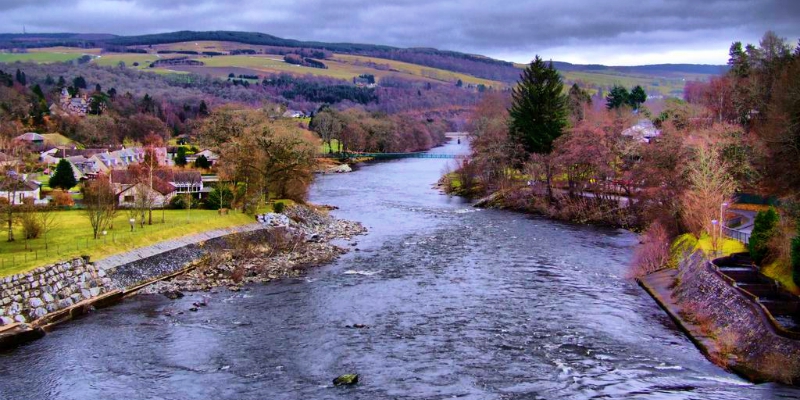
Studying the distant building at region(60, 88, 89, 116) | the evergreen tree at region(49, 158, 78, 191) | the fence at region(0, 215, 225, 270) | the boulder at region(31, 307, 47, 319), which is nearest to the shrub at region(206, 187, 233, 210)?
the fence at region(0, 215, 225, 270)

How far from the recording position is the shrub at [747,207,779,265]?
1260 inches

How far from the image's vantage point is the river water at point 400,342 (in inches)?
864

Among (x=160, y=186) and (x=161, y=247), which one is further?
(x=160, y=186)

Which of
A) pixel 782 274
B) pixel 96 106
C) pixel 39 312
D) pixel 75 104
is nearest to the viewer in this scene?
pixel 39 312

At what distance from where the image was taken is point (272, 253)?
45531 mm

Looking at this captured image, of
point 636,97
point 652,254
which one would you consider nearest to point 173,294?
point 652,254

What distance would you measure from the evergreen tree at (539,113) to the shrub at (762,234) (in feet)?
132

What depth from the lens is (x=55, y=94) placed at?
146 metres

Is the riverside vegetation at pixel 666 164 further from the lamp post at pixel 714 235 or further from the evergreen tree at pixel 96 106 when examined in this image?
the evergreen tree at pixel 96 106

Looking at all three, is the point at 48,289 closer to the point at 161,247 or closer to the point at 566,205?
the point at 161,247

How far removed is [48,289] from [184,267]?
30.6ft

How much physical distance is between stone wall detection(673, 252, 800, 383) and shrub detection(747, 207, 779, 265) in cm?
223

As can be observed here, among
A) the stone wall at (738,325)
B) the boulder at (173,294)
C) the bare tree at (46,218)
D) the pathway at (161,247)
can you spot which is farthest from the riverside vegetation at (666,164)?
the bare tree at (46,218)

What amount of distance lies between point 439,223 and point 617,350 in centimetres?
3211
